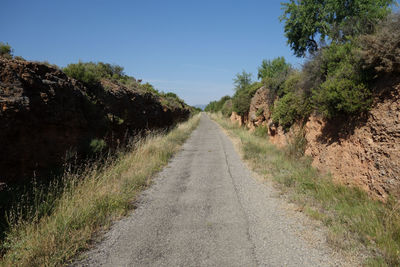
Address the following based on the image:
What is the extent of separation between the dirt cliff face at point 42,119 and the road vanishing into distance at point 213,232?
2577 mm

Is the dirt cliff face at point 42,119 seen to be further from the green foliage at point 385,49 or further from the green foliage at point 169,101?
the green foliage at point 169,101

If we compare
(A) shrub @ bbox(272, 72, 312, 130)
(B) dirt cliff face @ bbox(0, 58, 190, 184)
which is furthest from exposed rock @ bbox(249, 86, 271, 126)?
(B) dirt cliff face @ bbox(0, 58, 190, 184)

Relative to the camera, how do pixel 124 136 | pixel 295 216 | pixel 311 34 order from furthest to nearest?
pixel 311 34
pixel 124 136
pixel 295 216

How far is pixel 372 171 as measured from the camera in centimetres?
→ 436

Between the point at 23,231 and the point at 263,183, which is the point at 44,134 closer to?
the point at 23,231

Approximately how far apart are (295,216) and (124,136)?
7.96 metres

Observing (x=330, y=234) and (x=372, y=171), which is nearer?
(x=330, y=234)

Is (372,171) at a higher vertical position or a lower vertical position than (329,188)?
higher

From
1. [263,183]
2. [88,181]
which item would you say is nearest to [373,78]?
[263,183]

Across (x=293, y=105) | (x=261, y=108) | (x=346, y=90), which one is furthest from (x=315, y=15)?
(x=346, y=90)

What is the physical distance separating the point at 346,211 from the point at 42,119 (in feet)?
23.8

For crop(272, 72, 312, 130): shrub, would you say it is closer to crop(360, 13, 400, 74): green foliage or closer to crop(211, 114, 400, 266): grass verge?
crop(211, 114, 400, 266): grass verge

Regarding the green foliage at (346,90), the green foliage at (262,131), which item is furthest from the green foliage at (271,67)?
the green foliage at (346,90)

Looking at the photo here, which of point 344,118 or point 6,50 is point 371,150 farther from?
point 6,50
